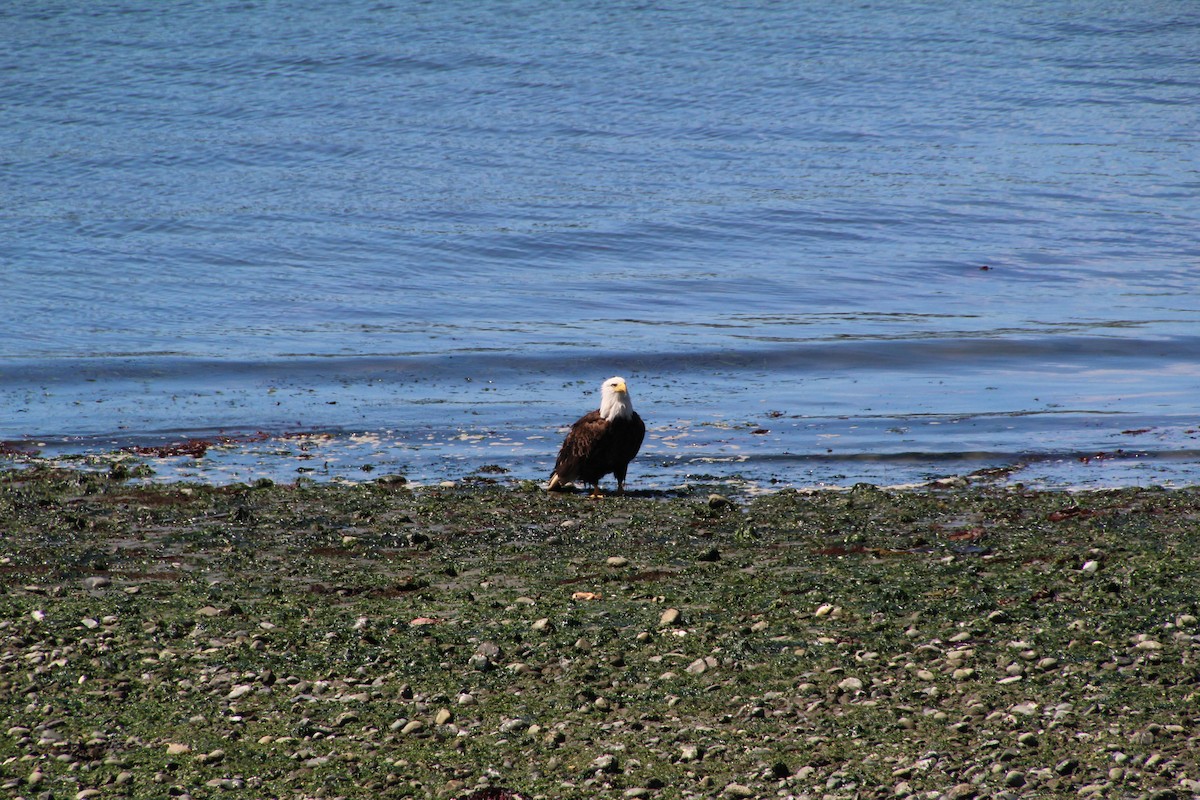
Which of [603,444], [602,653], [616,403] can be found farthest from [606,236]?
[602,653]

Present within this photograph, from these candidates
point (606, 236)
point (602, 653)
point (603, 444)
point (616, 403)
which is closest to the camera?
point (602, 653)

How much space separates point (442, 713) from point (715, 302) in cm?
1582

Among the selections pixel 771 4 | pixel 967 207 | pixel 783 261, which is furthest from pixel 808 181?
pixel 771 4

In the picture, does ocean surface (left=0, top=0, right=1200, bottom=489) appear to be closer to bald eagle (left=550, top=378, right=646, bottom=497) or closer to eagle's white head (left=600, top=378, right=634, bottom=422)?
bald eagle (left=550, top=378, right=646, bottom=497)

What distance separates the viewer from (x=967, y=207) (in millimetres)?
29391

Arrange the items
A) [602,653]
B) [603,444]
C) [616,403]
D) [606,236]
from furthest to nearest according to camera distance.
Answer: [606,236]
[616,403]
[603,444]
[602,653]

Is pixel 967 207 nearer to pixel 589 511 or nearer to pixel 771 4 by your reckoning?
pixel 589 511

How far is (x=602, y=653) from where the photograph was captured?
6719 mm

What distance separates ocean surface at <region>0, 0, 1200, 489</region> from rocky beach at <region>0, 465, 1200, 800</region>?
7.70 feet

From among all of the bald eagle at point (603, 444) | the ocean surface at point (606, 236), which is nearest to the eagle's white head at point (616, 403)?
the bald eagle at point (603, 444)

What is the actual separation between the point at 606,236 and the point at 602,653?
19.9m

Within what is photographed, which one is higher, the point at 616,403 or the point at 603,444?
the point at 616,403

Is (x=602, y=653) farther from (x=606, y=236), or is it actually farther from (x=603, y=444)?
(x=606, y=236)

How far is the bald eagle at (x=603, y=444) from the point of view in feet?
35.2
